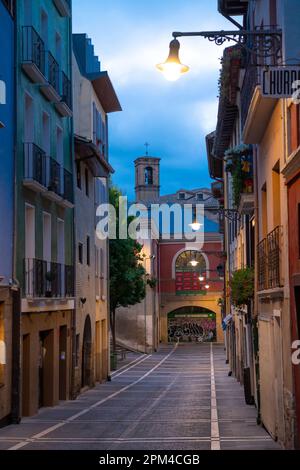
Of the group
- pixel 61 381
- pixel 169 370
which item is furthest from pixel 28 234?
pixel 169 370

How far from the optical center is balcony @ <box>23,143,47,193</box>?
23.2 meters

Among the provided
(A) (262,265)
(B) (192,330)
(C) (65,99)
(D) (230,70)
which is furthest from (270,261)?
(B) (192,330)

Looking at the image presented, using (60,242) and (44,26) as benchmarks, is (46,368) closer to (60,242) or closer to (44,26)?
(60,242)

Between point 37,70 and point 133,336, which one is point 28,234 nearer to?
point 37,70

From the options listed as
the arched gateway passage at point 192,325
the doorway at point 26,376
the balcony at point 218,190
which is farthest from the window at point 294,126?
the arched gateway passage at point 192,325

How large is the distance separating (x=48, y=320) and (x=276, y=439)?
35.6ft

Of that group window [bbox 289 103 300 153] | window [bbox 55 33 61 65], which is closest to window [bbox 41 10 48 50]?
window [bbox 55 33 61 65]

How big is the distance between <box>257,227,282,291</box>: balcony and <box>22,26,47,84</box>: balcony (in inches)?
333

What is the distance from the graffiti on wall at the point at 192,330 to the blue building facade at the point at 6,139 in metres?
57.6

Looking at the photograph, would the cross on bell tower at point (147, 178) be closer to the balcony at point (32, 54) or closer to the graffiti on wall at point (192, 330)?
the graffiti on wall at point (192, 330)

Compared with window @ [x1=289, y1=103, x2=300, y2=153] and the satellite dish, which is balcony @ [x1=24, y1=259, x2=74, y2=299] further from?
window @ [x1=289, y1=103, x2=300, y2=153]

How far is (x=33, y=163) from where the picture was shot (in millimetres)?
23547

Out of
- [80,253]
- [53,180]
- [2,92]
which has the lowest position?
[80,253]

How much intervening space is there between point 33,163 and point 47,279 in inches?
144
